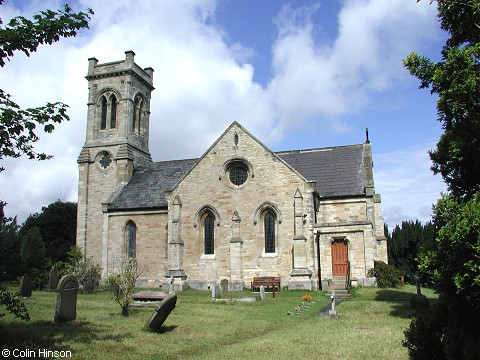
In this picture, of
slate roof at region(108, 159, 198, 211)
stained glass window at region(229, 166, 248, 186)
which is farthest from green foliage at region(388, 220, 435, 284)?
slate roof at region(108, 159, 198, 211)

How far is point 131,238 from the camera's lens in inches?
1374

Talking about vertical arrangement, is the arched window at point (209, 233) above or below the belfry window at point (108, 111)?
below

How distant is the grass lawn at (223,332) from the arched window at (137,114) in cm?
2311

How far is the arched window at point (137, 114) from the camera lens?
134 feet

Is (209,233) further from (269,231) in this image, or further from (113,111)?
(113,111)

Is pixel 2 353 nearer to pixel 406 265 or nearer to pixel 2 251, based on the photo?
pixel 2 251

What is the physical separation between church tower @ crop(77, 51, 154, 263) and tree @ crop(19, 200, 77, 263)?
17024 mm

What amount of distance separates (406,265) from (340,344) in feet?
96.4

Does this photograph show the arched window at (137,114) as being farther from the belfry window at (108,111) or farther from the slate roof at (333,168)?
the slate roof at (333,168)

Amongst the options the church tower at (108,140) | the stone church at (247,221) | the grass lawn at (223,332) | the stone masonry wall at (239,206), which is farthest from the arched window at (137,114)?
the grass lawn at (223,332)

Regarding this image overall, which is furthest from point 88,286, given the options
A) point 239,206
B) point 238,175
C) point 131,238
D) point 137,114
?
point 137,114

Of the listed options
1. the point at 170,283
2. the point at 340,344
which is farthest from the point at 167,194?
the point at 340,344

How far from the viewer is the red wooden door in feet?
93.6

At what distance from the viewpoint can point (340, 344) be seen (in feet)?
40.6
